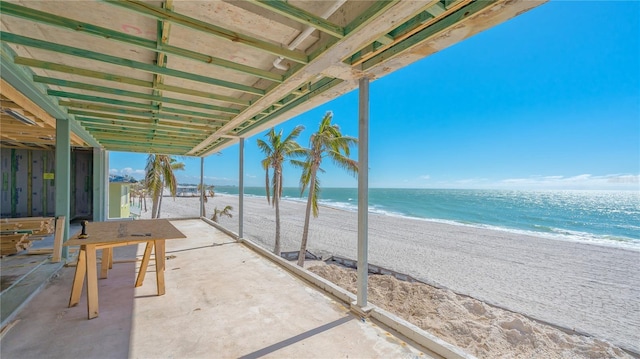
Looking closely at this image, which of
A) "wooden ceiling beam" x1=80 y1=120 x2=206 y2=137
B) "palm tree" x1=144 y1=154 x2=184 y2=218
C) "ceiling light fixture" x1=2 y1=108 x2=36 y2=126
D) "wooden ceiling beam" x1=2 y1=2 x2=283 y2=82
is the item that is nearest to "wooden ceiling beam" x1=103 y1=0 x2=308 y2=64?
"wooden ceiling beam" x1=2 y1=2 x2=283 y2=82

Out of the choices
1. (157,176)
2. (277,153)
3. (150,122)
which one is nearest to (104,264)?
(150,122)

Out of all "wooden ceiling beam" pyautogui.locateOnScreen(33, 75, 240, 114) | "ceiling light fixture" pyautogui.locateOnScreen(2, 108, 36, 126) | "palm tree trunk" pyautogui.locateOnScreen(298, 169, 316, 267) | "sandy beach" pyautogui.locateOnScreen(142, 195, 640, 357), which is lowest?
"sandy beach" pyautogui.locateOnScreen(142, 195, 640, 357)

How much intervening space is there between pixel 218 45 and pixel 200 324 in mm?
2748

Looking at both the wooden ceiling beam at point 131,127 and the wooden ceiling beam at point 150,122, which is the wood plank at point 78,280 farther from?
the wooden ceiling beam at point 131,127

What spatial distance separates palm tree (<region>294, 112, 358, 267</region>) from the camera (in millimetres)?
9211

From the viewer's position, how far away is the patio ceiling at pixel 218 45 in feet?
5.91

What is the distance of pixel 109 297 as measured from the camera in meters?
3.02

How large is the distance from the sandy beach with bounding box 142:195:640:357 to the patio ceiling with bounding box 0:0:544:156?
552 centimetres

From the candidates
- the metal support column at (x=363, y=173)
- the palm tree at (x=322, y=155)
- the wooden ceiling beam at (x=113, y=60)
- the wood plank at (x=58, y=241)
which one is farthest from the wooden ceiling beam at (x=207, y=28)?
the palm tree at (x=322, y=155)

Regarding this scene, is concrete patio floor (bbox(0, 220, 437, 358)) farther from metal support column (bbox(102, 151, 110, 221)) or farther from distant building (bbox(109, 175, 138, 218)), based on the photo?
distant building (bbox(109, 175, 138, 218))

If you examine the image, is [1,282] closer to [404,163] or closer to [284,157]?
[284,157]

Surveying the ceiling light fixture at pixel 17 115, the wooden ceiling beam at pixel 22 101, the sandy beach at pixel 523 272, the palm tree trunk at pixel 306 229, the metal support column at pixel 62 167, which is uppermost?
the wooden ceiling beam at pixel 22 101

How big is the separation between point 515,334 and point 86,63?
27.8 feet

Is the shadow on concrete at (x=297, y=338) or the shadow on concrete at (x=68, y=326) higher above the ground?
the shadow on concrete at (x=68, y=326)
